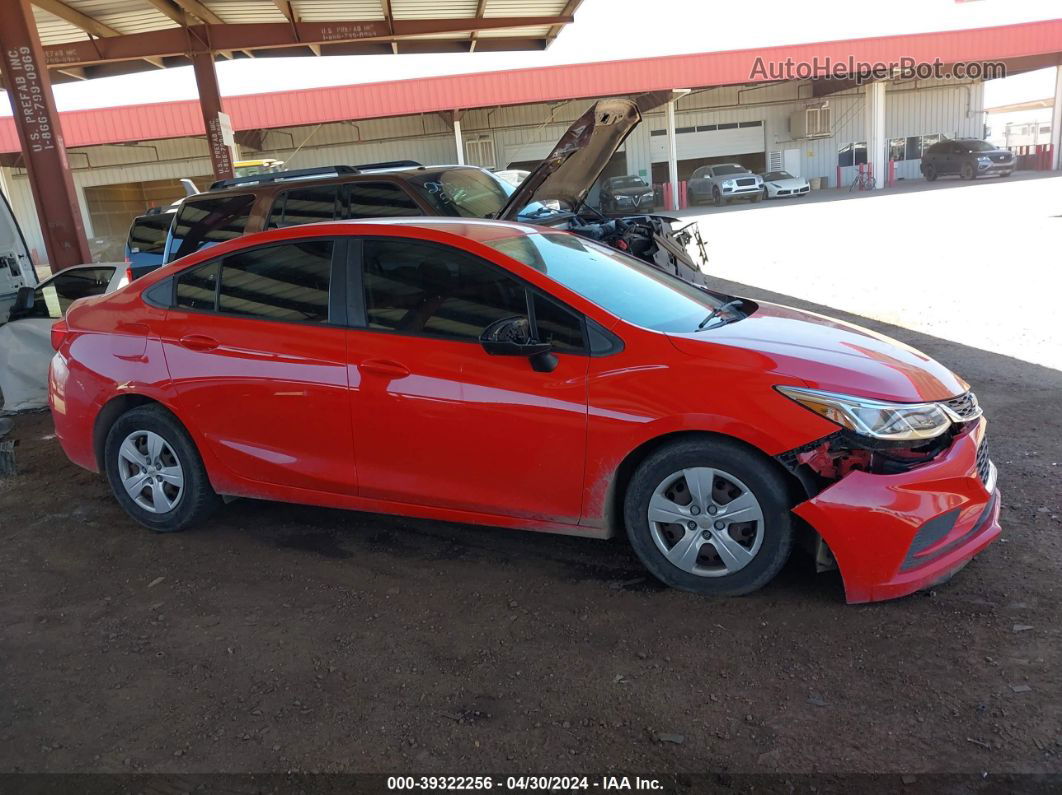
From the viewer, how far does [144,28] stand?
47.9 ft

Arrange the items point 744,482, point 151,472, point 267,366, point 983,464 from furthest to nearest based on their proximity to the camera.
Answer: point 151,472 < point 267,366 < point 983,464 < point 744,482

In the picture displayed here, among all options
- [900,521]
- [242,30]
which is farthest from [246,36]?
[900,521]

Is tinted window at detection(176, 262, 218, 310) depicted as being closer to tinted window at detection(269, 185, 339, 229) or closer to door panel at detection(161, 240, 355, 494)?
door panel at detection(161, 240, 355, 494)

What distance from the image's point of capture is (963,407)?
130 inches

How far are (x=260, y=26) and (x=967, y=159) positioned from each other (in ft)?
89.7

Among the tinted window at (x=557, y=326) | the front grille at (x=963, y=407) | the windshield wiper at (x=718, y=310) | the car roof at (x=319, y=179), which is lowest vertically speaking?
the front grille at (x=963, y=407)

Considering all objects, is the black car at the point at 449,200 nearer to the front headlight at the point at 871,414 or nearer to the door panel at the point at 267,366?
the door panel at the point at 267,366

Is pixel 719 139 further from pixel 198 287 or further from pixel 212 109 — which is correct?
pixel 198 287

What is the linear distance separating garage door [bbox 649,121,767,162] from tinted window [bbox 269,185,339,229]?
3277 cm

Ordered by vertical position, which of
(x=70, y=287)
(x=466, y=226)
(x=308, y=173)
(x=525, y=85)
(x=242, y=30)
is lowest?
(x=70, y=287)

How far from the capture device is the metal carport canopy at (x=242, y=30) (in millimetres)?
13156

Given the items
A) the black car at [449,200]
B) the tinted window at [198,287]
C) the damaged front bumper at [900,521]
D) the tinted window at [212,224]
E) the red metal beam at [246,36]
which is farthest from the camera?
the red metal beam at [246,36]

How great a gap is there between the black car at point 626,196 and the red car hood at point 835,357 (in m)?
26.5

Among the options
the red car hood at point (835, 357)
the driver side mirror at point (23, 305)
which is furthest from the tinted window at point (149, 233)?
the red car hood at point (835, 357)
